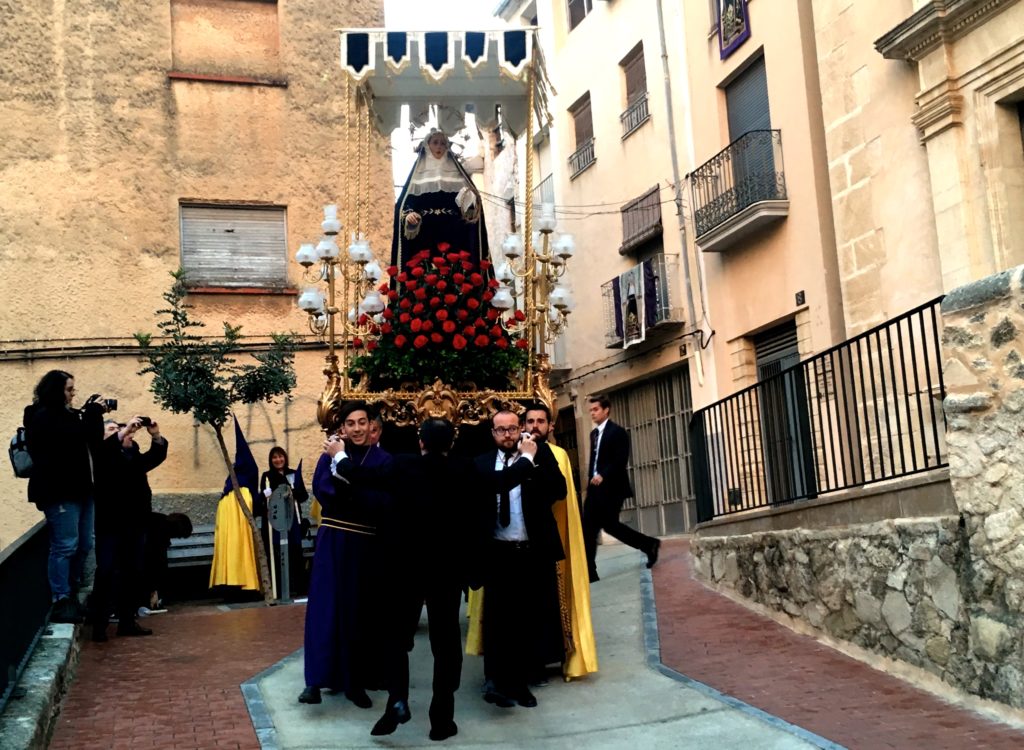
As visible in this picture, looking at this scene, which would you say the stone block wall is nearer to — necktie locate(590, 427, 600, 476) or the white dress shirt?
the white dress shirt

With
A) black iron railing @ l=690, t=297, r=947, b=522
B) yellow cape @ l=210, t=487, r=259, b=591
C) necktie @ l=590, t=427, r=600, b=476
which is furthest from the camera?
yellow cape @ l=210, t=487, r=259, b=591

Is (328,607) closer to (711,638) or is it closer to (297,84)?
(711,638)

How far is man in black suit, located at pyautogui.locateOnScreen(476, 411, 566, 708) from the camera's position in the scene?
661 cm

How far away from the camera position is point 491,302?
916 cm

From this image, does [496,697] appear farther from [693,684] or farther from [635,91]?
[635,91]

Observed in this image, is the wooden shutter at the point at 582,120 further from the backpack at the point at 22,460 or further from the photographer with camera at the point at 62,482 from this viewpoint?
the backpack at the point at 22,460

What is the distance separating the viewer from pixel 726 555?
952 centimetres

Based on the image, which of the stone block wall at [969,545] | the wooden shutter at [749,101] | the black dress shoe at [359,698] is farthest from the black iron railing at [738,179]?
the black dress shoe at [359,698]

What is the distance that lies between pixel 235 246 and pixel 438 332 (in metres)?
7.57

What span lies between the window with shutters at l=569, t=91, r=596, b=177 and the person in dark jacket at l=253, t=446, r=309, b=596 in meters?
10.8

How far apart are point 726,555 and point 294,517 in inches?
184

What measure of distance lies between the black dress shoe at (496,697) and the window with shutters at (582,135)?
1564 cm

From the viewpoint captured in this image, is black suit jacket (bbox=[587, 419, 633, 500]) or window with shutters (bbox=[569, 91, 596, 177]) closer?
black suit jacket (bbox=[587, 419, 633, 500])

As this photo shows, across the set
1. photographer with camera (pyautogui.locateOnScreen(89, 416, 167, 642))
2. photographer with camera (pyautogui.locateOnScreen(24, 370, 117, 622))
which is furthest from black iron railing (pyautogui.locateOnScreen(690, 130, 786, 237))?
photographer with camera (pyautogui.locateOnScreen(24, 370, 117, 622))
